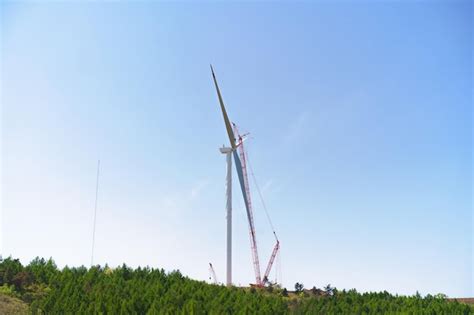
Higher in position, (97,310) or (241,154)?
(241,154)

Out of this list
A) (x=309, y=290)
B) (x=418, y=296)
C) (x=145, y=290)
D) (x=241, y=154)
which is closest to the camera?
(x=145, y=290)

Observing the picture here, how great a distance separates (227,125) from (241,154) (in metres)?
27.8

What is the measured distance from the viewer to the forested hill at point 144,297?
132 ft

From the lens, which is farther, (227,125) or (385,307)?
(227,125)

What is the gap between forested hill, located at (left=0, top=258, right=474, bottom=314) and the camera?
4028cm

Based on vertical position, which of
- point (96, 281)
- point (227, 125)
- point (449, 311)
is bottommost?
point (449, 311)

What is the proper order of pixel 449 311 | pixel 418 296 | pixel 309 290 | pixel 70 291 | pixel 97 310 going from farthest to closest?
pixel 309 290, pixel 418 296, pixel 449 311, pixel 70 291, pixel 97 310

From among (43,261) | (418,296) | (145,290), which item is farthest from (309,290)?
(43,261)

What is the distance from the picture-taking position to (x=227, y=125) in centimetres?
8231

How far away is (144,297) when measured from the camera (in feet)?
145

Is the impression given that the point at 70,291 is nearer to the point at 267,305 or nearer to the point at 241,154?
the point at 267,305

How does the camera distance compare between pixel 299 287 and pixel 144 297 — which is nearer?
pixel 144 297

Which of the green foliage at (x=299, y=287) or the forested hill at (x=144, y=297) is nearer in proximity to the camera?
the forested hill at (x=144, y=297)

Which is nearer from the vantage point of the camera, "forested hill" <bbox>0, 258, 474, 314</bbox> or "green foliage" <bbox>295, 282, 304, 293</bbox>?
"forested hill" <bbox>0, 258, 474, 314</bbox>
